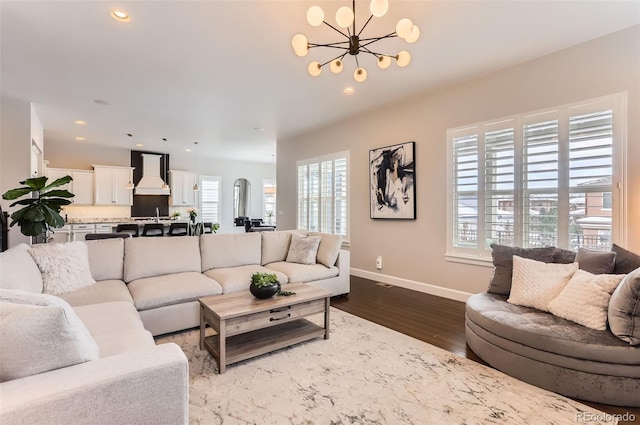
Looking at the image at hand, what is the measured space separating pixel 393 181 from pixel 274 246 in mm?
2141

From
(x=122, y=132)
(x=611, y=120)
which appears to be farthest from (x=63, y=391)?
(x=122, y=132)

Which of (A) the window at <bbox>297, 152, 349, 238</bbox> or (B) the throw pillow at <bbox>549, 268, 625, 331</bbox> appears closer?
(B) the throw pillow at <bbox>549, 268, 625, 331</bbox>

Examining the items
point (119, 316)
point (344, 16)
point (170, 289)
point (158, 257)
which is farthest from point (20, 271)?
point (344, 16)

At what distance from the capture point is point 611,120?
2.95m

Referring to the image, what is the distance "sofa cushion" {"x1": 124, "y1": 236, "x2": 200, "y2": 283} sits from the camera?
10.8 feet

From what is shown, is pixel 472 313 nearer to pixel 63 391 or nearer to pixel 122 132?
pixel 63 391

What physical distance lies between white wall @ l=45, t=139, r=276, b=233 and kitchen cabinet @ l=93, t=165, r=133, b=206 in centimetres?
33

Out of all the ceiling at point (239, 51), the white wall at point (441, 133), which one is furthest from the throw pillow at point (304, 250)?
the ceiling at point (239, 51)

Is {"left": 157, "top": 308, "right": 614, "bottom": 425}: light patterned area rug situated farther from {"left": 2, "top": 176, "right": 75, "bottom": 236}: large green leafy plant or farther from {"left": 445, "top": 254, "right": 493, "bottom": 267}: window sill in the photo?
{"left": 2, "top": 176, "right": 75, "bottom": 236}: large green leafy plant

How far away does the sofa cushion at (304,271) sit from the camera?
3.79m

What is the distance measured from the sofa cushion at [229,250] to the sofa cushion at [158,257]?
114mm

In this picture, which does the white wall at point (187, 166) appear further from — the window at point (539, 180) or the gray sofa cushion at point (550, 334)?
the gray sofa cushion at point (550, 334)

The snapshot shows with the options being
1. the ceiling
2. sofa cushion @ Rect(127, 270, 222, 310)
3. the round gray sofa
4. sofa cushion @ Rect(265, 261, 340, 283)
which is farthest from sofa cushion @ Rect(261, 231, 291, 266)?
the round gray sofa

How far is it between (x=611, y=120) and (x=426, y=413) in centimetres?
324
